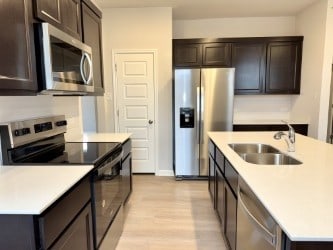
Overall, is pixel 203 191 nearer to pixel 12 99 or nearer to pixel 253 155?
pixel 253 155

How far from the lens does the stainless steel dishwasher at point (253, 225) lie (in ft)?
3.36

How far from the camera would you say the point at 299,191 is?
1206mm

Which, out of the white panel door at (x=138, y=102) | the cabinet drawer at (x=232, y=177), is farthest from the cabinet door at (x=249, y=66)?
the cabinet drawer at (x=232, y=177)

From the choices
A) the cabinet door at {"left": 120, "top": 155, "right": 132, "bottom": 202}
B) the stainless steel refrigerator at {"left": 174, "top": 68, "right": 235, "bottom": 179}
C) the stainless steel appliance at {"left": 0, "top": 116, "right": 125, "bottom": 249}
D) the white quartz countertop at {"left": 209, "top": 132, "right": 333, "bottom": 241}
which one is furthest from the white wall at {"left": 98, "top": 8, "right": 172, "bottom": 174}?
the white quartz countertop at {"left": 209, "top": 132, "right": 333, "bottom": 241}

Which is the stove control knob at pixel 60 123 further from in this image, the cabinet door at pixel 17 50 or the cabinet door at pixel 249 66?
the cabinet door at pixel 249 66

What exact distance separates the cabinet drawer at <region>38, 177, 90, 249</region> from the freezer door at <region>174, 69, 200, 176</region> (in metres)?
2.52

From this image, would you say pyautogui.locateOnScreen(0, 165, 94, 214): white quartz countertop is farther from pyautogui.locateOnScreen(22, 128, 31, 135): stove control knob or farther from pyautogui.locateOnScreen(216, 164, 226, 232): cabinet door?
pyautogui.locateOnScreen(216, 164, 226, 232): cabinet door

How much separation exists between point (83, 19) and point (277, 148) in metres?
2.11

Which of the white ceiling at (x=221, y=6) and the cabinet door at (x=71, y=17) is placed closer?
the cabinet door at (x=71, y=17)

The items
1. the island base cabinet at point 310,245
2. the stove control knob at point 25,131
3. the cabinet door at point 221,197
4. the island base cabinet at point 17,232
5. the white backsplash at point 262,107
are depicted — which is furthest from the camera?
the white backsplash at point 262,107

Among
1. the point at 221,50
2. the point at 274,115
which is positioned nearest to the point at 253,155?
the point at 221,50

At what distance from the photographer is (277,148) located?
2246 millimetres

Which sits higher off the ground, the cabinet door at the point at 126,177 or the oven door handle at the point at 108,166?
the oven door handle at the point at 108,166

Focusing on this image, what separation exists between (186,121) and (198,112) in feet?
0.78
